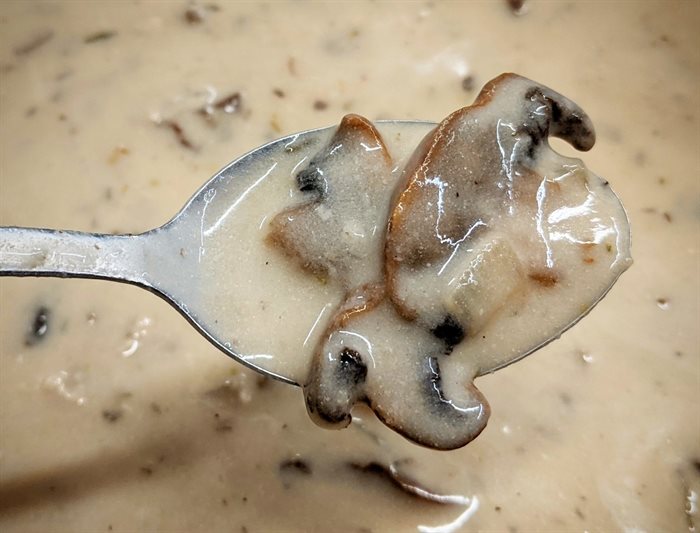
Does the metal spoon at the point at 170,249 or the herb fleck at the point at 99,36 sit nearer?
the metal spoon at the point at 170,249

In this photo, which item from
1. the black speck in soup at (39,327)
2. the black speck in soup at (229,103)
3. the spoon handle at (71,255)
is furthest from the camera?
the black speck in soup at (229,103)

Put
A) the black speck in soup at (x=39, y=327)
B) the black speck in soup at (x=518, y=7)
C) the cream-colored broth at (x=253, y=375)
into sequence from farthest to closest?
the black speck in soup at (x=518, y=7) < the black speck in soup at (x=39, y=327) < the cream-colored broth at (x=253, y=375)

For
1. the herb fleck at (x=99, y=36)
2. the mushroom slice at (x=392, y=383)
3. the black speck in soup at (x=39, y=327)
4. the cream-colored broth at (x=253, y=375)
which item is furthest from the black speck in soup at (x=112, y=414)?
the herb fleck at (x=99, y=36)

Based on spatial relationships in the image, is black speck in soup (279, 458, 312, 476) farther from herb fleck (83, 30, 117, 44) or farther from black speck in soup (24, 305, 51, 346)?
herb fleck (83, 30, 117, 44)

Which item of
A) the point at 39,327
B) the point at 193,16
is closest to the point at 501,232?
the point at 39,327

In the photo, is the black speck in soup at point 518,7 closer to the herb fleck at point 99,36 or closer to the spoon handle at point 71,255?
the herb fleck at point 99,36

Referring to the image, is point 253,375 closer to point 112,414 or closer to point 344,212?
point 112,414
